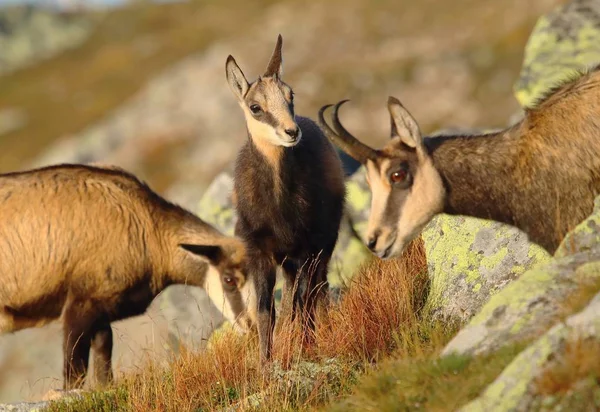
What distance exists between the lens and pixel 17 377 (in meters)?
34.3

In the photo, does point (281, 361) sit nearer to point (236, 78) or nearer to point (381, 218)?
point (381, 218)

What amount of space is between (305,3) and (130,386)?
349ft

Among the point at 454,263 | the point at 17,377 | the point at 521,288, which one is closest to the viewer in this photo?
the point at 521,288

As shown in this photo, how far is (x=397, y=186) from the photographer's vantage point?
8547 mm

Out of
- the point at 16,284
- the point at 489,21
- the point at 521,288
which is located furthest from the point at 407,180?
the point at 489,21

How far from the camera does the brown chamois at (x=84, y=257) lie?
12.3m

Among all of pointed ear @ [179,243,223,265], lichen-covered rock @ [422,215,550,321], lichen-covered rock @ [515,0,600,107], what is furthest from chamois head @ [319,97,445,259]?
lichen-covered rock @ [515,0,600,107]

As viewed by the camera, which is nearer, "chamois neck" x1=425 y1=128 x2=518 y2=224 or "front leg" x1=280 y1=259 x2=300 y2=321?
"chamois neck" x1=425 y1=128 x2=518 y2=224

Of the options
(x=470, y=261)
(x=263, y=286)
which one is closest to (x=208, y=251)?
(x=263, y=286)

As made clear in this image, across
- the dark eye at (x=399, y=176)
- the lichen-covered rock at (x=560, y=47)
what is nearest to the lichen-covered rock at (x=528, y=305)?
the dark eye at (x=399, y=176)

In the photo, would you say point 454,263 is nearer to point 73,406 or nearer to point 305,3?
point 73,406

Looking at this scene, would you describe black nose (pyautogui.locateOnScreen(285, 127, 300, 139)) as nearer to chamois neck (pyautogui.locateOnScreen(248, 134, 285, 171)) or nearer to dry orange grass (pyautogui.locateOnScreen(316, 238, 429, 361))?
chamois neck (pyautogui.locateOnScreen(248, 134, 285, 171))

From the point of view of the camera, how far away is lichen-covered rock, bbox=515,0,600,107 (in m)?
15.2

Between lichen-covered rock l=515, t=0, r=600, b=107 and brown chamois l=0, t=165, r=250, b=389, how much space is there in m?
6.05
